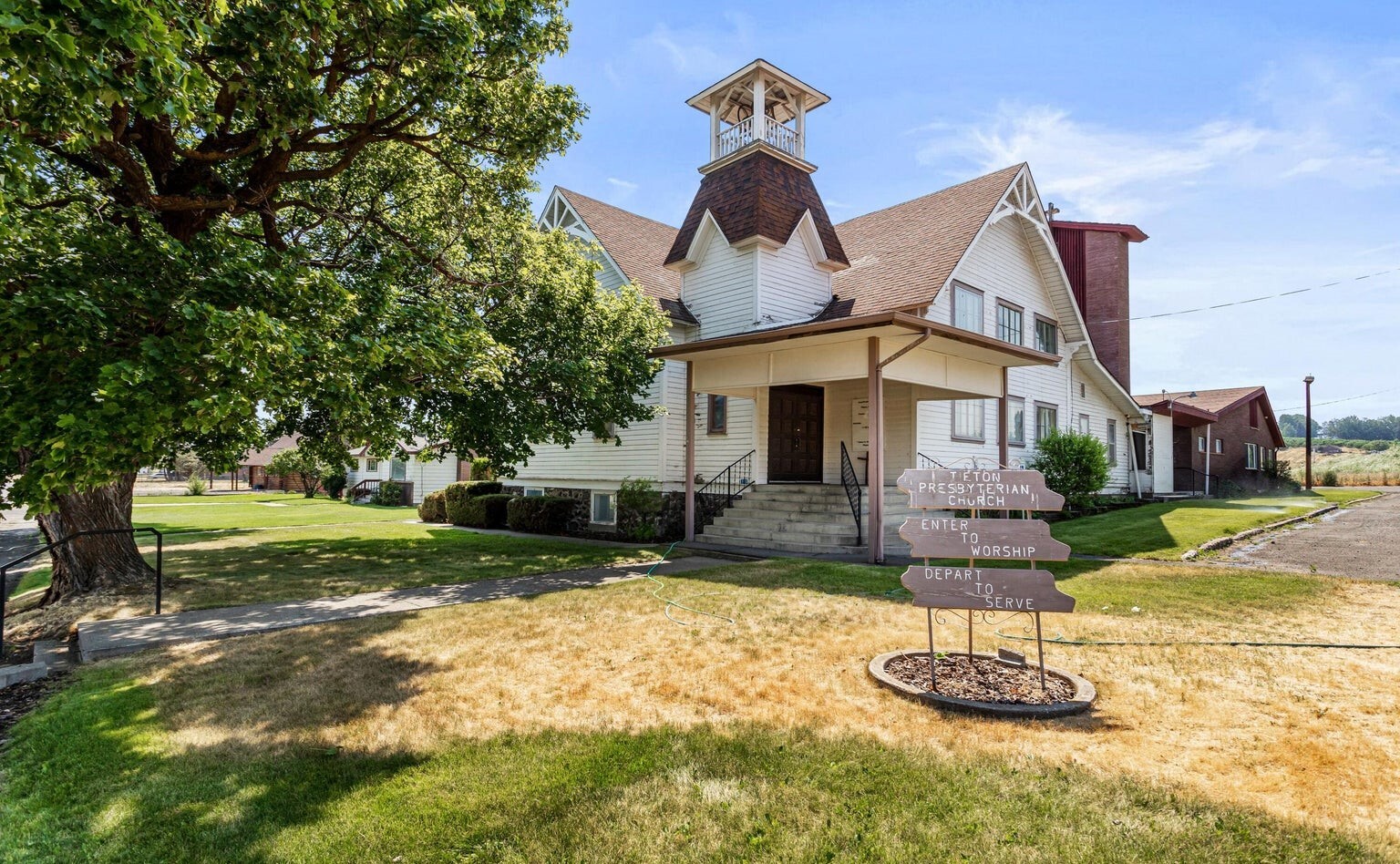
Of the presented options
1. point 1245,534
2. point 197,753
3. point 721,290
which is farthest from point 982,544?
point 1245,534

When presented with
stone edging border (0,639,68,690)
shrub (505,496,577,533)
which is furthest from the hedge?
stone edging border (0,639,68,690)

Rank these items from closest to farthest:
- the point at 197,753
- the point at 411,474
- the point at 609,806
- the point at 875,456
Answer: the point at 609,806
the point at 197,753
the point at 875,456
the point at 411,474

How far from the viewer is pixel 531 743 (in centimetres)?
416

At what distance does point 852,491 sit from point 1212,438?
24355mm

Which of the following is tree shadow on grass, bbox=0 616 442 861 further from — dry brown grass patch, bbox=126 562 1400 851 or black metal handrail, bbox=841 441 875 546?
black metal handrail, bbox=841 441 875 546

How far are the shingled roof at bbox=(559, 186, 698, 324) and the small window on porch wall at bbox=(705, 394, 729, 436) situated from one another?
218 cm

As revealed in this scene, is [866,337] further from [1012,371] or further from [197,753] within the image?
[197,753]

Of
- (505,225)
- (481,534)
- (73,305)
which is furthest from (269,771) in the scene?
(481,534)

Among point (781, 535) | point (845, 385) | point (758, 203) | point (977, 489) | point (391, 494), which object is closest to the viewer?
point (977, 489)

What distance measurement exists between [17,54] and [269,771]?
4136 mm

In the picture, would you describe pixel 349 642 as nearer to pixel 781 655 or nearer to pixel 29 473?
pixel 29 473

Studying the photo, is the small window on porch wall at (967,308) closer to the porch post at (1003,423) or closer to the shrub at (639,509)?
the porch post at (1003,423)

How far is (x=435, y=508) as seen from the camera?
2311 centimetres

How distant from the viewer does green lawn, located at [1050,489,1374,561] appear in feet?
41.9
